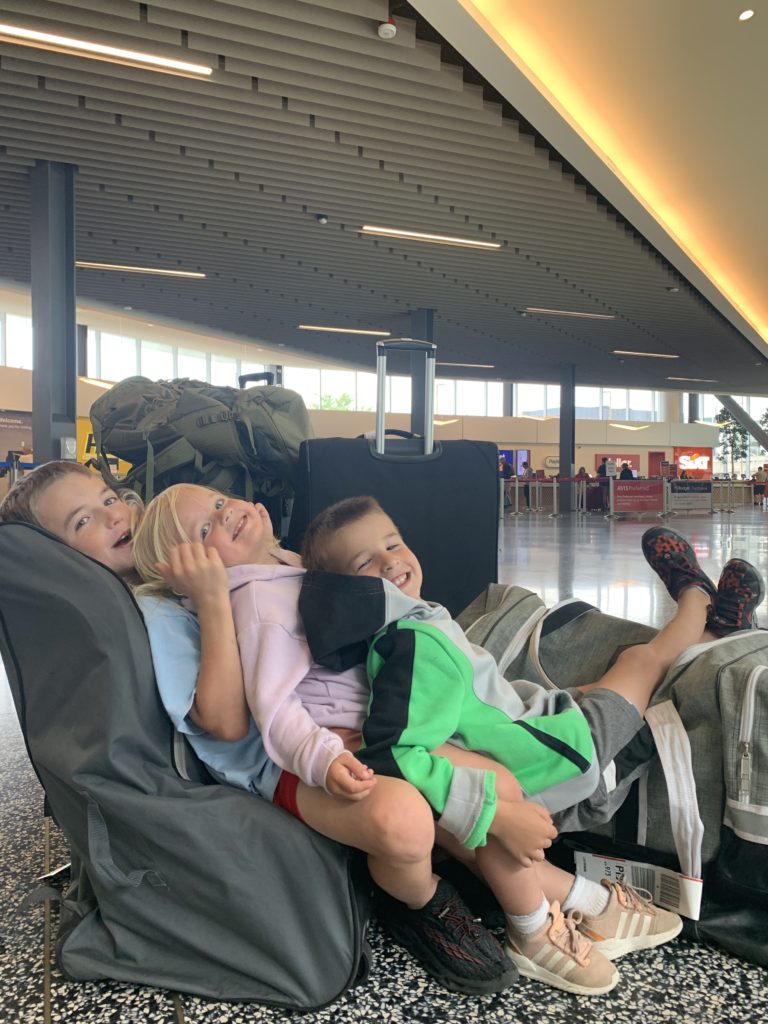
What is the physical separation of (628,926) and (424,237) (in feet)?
27.9

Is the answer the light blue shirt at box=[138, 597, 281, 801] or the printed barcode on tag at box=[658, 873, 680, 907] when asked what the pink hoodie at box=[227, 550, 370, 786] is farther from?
the printed barcode on tag at box=[658, 873, 680, 907]

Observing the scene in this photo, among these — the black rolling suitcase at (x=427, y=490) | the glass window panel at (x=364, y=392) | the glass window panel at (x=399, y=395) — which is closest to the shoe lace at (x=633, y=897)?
the black rolling suitcase at (x=427, y=490)

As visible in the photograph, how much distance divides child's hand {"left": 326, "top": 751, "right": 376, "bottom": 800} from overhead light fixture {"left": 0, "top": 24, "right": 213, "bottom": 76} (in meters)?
5.34

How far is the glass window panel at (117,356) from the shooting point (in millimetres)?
18922

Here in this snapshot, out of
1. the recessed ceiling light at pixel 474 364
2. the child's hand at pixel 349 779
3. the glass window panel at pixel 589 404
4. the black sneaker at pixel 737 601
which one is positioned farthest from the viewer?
Result: the glass window panel at pixel 589 404

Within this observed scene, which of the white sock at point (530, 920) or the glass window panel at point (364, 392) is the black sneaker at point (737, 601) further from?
the glass window panel at point (364, 392)

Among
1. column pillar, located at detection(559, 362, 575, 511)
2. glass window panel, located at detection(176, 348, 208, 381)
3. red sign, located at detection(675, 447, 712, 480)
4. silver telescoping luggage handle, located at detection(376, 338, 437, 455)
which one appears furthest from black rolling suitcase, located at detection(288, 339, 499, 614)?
red sign, located at detection(675, 447, 712, 480)

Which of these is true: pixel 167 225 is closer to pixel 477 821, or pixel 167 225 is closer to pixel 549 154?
pixel 549 154

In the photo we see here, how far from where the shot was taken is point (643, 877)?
133 centimetres

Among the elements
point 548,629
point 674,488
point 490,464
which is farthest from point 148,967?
point 674,488

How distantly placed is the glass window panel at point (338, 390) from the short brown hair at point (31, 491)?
84.2ft

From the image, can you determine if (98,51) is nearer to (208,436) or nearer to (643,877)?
(208,436)

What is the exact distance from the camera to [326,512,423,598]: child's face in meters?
1.37

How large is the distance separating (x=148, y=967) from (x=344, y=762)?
0.49 meters
